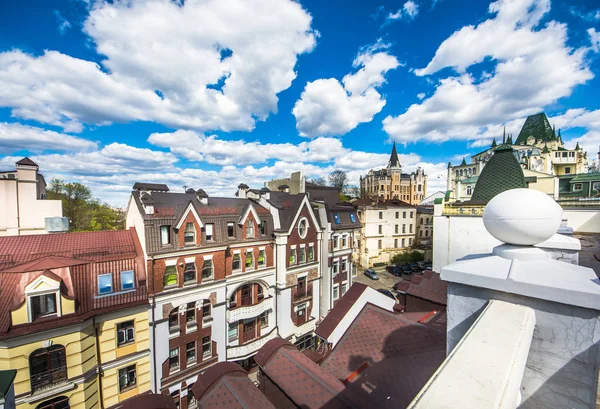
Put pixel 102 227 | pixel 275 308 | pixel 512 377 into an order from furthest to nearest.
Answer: pixel 102 227 → pixel 275 308 → pixel 512 377

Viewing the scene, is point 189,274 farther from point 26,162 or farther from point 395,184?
point 395,184

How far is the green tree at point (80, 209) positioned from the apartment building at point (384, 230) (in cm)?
3529

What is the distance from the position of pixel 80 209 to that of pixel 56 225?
27.3m

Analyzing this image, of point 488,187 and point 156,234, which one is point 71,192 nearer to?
point 156,234

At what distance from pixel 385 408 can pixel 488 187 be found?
1585 centimetres

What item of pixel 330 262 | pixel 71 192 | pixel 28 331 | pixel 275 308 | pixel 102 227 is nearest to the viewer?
pixel 28 331

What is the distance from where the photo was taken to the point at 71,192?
40438 millimetres

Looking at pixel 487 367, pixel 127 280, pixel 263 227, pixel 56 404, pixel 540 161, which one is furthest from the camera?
pixel 540 161

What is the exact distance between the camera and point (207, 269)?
1523 cm

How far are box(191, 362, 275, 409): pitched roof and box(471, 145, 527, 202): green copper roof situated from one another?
16299 mm

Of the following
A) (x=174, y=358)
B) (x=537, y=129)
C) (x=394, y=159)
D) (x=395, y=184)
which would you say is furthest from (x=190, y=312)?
(x=394, y=159)

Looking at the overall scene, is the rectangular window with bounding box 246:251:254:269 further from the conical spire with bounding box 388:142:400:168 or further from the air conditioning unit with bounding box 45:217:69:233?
the conical spire with bounding box 388:142:400:168

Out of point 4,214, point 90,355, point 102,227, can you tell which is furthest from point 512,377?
point 102,227

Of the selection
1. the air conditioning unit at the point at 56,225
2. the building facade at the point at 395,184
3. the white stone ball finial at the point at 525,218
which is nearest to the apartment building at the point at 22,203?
the air conditioning unit at the point at 56,225
